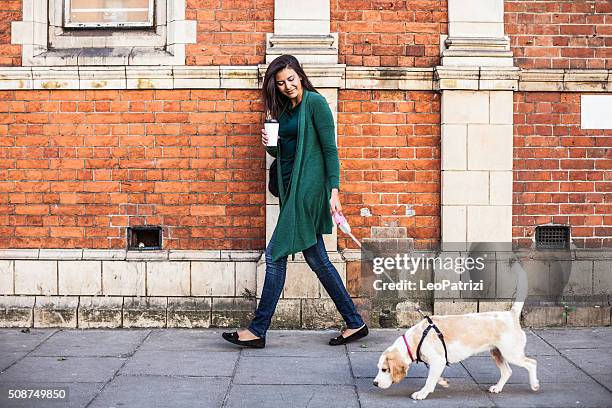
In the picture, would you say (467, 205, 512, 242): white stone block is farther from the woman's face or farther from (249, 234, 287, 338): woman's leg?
the woman's face

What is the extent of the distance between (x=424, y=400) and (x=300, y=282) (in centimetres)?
222

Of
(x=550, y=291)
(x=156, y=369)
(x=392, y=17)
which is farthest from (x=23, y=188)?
(x=550, y=291)

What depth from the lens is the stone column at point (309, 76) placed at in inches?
273

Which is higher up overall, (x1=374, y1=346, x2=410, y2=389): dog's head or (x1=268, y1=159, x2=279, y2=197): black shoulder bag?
(x1=268, y1=159, x2=279, y2=197): black shoulder bag

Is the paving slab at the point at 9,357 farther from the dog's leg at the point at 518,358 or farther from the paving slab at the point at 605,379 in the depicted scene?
the paving slab at the point at 605,379

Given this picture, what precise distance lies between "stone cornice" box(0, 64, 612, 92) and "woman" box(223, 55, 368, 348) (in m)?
0.78

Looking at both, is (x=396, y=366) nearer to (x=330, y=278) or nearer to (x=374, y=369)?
(x=374, y=369)

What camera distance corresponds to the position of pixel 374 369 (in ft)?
18.6

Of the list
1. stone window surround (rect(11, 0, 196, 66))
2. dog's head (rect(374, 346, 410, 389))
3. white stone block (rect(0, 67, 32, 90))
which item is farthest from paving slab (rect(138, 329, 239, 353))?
white stone block (rect(0, 67, 32, 90))

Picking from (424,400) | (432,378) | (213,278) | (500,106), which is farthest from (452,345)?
(500,106)

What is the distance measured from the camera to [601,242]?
7.16m

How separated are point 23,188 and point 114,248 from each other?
97 cm

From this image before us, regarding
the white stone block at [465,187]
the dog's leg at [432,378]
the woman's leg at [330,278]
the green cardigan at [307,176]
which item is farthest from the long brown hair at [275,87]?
the dog's leg at [432,378]

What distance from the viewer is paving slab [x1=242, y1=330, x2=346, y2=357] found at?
6109 millimetres
